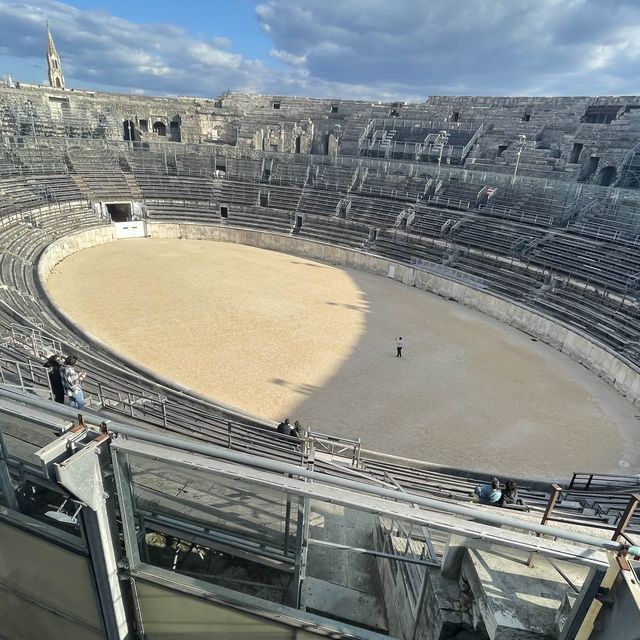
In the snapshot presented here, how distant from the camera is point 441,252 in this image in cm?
2773

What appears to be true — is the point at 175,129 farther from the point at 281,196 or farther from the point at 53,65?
the point at 53,65

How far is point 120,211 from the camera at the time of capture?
3581 cm

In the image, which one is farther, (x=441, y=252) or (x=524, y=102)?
(x=524, y=102)

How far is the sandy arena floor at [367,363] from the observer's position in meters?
13.0

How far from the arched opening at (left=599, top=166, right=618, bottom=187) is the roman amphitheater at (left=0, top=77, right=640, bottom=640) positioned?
207mm

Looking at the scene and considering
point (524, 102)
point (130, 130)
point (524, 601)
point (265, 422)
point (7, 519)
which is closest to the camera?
point (524, 601)

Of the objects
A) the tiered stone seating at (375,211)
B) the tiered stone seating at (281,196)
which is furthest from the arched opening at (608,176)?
the tiered stone seating at (281,196)

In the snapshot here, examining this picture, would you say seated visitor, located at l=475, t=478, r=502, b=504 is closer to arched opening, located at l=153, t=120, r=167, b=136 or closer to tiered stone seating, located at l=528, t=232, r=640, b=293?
tiered stone seating, located at l=528, t=232, r=640, b=293

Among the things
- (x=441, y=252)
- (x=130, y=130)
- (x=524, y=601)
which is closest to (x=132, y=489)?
(x=524, y=601)

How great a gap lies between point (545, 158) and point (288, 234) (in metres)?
20.8

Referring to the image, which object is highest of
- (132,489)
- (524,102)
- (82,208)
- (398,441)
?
(524,102)

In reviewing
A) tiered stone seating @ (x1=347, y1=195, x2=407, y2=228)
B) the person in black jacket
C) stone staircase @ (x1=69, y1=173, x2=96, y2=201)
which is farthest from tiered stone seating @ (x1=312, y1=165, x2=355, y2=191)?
the person in black jacket

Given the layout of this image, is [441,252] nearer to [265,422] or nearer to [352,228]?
[352,228]

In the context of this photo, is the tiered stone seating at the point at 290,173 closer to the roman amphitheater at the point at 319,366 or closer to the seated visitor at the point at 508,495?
the roman amphitheater at the point at 319,366
